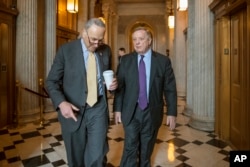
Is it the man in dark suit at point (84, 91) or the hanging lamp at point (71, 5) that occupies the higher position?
the hanging lamp at point (71, 5)

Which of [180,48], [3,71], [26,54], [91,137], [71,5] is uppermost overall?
[71,5]

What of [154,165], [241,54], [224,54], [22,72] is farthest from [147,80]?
[22,72]

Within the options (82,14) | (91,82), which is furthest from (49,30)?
(91,82)

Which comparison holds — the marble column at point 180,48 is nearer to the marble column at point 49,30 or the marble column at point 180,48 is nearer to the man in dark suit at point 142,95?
the marble column at point 49,30

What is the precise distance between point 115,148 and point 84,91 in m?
2.24

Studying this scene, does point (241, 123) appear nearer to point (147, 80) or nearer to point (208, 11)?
point (147, 80)

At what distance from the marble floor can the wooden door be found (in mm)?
361

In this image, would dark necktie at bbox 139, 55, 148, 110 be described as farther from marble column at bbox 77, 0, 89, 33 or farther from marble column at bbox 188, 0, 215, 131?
marble column at bbox 77, 0, 89, 33

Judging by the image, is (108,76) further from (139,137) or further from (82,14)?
(82,14)

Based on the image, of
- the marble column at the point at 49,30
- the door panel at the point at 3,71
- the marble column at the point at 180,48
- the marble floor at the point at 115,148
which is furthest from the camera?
the marble column at the point at 180,48

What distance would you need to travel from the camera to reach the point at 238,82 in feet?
12.8

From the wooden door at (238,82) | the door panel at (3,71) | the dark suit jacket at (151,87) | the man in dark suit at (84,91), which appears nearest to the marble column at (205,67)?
the wooden door at (238,82)

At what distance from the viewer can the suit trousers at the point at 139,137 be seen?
8.81ft

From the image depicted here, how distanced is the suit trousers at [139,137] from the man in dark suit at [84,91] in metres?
0.42
